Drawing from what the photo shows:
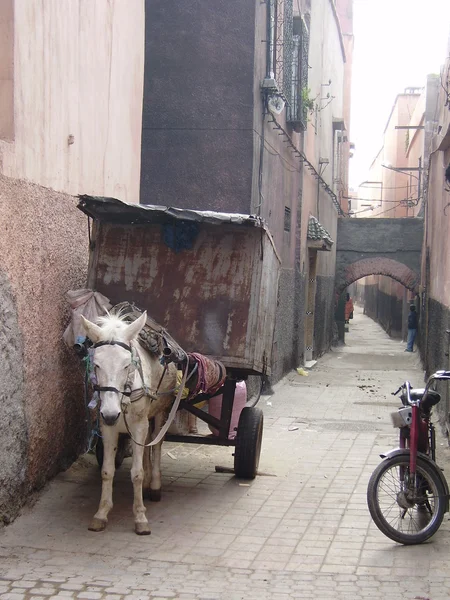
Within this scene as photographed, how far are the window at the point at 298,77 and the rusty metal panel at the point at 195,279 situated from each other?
29.8ft

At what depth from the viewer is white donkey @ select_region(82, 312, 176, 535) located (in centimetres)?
587

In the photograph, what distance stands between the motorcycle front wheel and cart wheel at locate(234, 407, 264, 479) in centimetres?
181

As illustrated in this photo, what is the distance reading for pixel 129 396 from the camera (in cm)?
615

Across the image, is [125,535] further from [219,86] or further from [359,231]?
[359,231]

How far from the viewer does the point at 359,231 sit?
28.8 metres

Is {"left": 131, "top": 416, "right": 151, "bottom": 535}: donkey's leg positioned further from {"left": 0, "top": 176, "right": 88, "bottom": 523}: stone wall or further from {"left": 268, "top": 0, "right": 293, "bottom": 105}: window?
{"left": 268, "top": 0, "right": 293, "bottom": 105}: window

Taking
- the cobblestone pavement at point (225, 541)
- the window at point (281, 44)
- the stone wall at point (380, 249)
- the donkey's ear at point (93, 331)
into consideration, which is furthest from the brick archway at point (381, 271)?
the donkey's ear at point (93, 331)

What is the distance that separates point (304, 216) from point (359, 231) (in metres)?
9.58

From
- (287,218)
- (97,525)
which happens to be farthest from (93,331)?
(287,218)

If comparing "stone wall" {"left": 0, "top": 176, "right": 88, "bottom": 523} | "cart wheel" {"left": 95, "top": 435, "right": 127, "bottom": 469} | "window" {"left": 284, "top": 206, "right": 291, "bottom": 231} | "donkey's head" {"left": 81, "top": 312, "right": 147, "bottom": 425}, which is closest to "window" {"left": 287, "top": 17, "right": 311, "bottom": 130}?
"window" {"left": 284, "top": 206, "right": 291, "bottom": 231}

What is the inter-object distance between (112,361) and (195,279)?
207 cm

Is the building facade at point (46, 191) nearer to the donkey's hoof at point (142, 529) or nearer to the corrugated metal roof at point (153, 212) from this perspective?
the corrugated metal roof at point (153, 212)

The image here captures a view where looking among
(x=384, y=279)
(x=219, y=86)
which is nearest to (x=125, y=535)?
(x=219, y=86)

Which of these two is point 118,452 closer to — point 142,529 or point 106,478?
point 106,478
